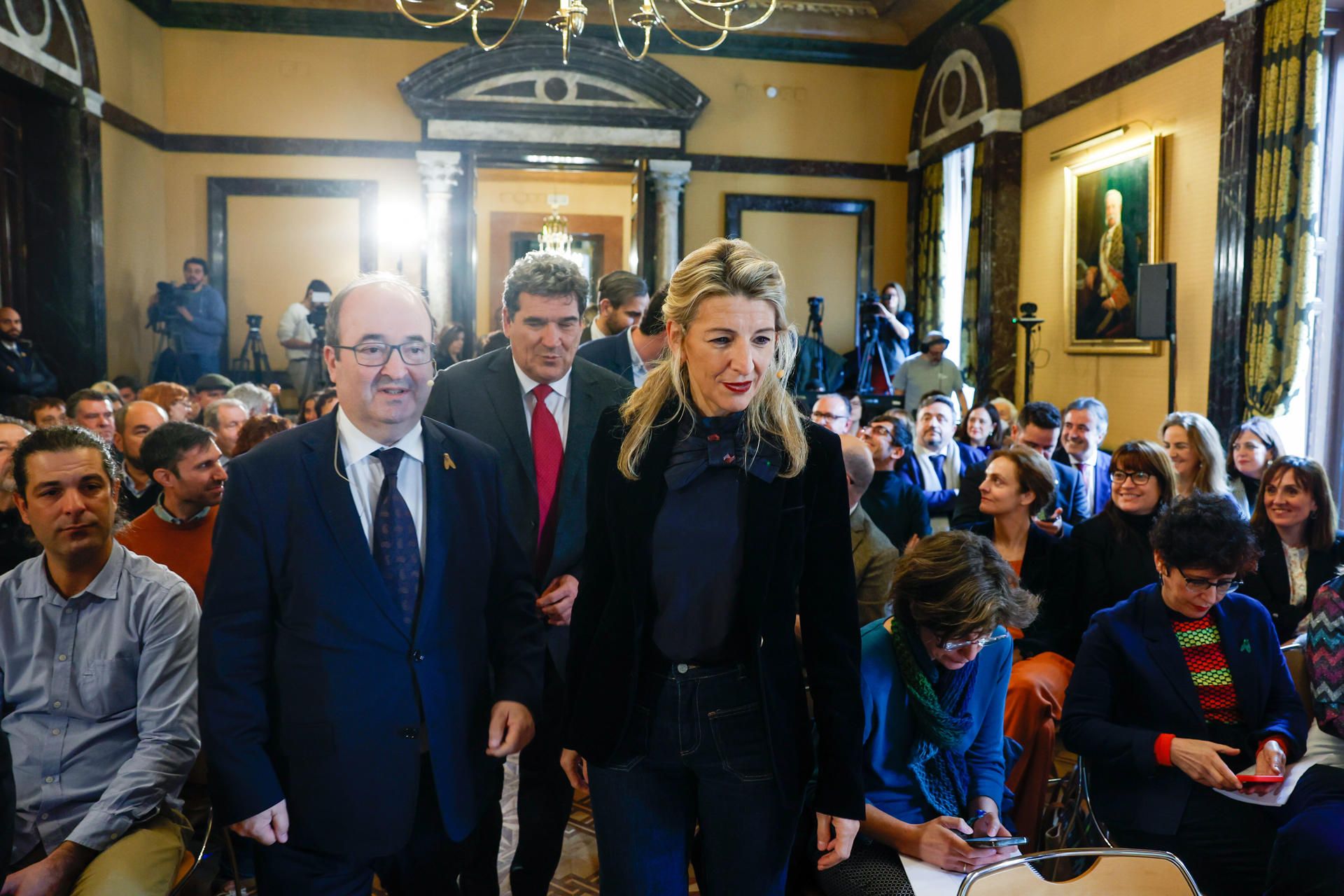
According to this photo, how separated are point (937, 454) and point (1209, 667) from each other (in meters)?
2.97

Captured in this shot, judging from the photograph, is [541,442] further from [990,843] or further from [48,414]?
[48,414]

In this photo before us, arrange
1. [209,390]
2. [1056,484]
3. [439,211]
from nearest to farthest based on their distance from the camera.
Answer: [1056,484], [209,390], [439,211]

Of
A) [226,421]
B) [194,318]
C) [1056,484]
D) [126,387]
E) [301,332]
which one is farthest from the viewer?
[301,332]

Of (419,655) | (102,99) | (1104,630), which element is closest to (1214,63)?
(1104,630)

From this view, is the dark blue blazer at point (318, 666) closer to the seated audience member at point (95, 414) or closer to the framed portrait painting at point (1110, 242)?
the seated audience member at point (95, 414)

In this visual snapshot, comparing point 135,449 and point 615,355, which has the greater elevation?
point 615,355

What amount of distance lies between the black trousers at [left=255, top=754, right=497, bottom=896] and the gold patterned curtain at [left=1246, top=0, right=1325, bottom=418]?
5552 millimetres

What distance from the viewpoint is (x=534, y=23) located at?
1012 cm

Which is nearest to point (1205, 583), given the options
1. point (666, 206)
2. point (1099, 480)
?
point (1099, 480)

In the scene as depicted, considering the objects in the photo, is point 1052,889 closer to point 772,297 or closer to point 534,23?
point 772,297

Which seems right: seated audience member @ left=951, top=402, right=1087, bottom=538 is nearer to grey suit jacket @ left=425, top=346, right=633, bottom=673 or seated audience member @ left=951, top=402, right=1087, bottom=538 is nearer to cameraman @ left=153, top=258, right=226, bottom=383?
grey suit jacket @ left=425, top=346, right=633, bottom=673

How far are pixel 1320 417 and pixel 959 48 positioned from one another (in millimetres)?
5032

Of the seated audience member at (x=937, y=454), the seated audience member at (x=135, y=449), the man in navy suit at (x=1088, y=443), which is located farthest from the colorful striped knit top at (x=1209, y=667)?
the seated audience member at (x=135, y=449)

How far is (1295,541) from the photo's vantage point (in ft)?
11.5
